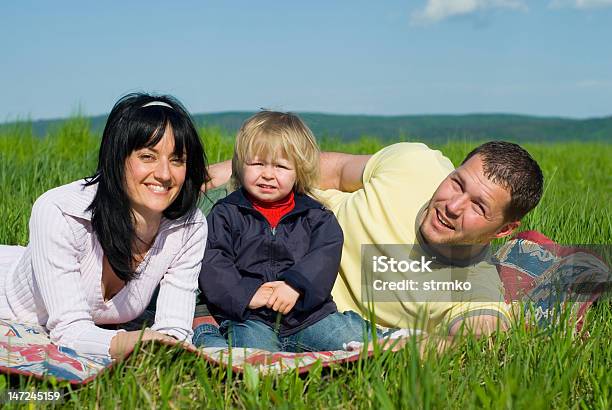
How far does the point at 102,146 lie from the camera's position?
2.86m

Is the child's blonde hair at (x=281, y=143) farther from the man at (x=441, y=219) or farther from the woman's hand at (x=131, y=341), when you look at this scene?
the woman's hand at (x=131, y=341)

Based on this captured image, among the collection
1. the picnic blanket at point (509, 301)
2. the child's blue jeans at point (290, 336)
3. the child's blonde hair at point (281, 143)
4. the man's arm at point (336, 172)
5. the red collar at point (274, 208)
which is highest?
the child's blonde hair at point (281, 143)

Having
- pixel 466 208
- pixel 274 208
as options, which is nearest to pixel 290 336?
pixel 274 208

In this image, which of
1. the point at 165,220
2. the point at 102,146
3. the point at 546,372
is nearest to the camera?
the point at 546,372

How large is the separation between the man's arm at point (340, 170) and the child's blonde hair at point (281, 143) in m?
0.51

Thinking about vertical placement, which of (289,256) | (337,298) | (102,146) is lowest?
(337,298)

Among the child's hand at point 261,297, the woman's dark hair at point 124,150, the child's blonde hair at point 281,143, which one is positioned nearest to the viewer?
the woman's dark hair at point 124,150

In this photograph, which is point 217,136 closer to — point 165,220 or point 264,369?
point 165,220

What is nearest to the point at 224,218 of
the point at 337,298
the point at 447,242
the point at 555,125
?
the point at 337,298

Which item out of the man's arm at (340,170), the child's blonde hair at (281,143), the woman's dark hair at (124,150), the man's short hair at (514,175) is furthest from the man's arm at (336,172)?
the woman's dark hair at (124,150)

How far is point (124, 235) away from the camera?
2.89 metres

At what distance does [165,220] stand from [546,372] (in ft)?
5.36

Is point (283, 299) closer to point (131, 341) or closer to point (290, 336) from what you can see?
point (290, 336)

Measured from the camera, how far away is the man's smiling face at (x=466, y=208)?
322 centimetres
